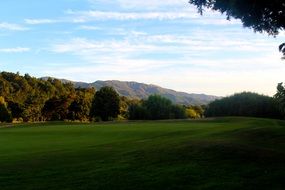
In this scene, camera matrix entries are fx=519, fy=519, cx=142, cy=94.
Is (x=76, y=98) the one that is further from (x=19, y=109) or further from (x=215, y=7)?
(x=215, y=7)

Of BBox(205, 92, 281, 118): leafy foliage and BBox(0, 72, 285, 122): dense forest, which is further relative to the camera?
BBox(0, 72, 285, 122): dense forest

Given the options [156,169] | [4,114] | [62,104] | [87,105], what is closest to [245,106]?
[87,105]

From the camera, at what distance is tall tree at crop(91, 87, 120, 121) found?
99812mm

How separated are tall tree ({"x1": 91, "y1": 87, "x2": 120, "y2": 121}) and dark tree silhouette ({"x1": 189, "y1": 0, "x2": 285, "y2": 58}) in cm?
8187

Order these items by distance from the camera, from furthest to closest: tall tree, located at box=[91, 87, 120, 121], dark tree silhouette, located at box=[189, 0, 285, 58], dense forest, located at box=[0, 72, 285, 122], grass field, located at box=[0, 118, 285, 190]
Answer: tall tree, located at box=[91, 87, 120, 121] < dense forest, located at box=[0, 72, 285, 122] < dark tree silhouette, located at box=[189, 0, 285, 58] < grass field, located at box=[0, 118, 285, 190]

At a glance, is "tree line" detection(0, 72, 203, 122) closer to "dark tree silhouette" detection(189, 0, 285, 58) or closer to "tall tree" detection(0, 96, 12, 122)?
"tall tree" detection(0, 96, 12, 122)

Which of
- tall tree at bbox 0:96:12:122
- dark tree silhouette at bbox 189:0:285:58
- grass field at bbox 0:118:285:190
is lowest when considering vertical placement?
grass field at bbox 0:118:285:190

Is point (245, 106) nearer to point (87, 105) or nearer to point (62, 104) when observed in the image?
point (87, 105)

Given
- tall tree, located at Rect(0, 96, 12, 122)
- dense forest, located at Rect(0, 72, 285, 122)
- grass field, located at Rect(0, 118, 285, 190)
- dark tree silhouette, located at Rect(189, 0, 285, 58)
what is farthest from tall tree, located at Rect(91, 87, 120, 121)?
dark tree silhouette, located at Rect(189, 0, 285, 58)

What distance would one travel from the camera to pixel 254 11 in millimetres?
16406

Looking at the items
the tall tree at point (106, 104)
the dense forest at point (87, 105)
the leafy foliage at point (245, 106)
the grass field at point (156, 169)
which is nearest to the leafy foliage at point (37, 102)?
the dense forest at point (87, 105)

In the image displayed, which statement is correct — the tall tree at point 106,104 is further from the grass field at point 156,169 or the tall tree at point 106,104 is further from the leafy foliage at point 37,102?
the grass field at point 156,169

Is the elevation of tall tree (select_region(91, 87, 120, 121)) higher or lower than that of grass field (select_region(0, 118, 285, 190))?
higher

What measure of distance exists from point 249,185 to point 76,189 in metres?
4.56
